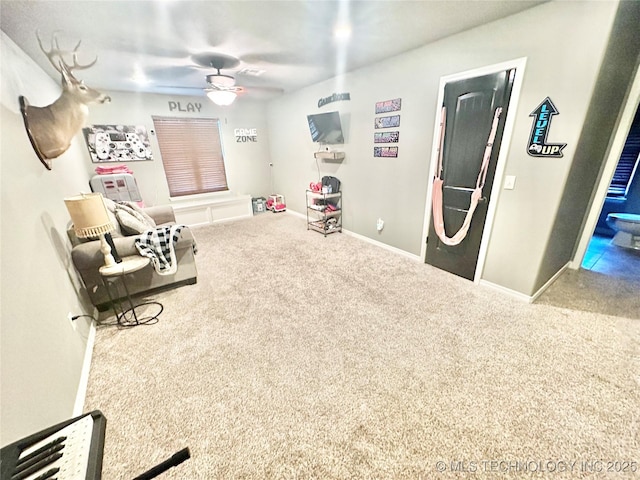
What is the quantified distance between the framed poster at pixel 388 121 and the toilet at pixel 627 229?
320 cm

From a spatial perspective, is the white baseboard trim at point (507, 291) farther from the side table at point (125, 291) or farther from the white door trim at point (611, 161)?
the side table at point (125, 291)

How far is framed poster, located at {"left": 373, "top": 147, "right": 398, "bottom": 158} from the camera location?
3264mm

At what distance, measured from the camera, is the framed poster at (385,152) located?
3264 mm

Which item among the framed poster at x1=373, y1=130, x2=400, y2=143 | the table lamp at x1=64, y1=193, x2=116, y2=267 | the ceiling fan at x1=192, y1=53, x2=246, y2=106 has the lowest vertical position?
the table lamp at x1=64, y1=193, x2=116, y2=267

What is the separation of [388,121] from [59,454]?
3579 mm

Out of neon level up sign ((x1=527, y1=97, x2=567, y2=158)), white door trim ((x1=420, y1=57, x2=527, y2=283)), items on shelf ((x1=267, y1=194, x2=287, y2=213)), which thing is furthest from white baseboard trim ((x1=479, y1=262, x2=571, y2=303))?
items on shelf ((x1=267, y1=194, x2=287, y2=213))

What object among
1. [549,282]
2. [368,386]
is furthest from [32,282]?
[549,282]

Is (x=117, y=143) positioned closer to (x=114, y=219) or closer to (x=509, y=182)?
(x=114, y=219)

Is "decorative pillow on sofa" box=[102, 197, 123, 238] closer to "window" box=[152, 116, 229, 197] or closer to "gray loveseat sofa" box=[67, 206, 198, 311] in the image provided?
"gray loveseat sofa" box=[67, 206, 198, 311]

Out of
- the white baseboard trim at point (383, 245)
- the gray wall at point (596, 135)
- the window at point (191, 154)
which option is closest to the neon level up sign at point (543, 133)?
the gray wall at point (596, 135)

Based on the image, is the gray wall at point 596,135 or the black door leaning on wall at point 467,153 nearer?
the gray wall at point 596,135

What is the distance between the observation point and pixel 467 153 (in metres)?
2.57

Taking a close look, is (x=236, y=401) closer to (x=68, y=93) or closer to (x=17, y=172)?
(x=17, y=172)

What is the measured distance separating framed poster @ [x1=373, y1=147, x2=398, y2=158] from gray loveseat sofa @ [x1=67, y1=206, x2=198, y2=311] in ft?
8.20
